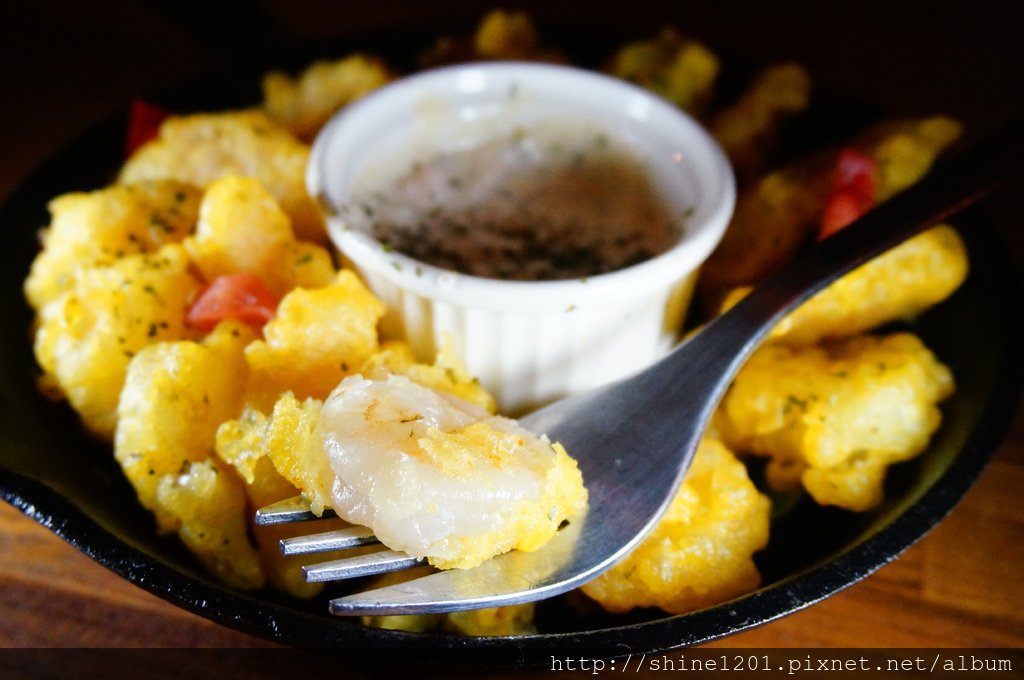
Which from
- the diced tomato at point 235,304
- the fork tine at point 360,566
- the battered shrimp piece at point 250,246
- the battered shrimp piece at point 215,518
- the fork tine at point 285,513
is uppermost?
the battered shrimp piece at point 250,246

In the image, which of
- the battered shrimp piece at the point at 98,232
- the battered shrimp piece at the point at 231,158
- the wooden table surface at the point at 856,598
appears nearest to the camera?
the wooden table surface at the point at 856,598

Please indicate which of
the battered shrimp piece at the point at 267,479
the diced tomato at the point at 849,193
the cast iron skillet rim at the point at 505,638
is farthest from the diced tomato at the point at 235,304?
the diced tomato at the point at 849,193

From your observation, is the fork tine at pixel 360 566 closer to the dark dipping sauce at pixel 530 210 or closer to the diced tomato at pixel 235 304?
the diced tomato at pixel 235 304

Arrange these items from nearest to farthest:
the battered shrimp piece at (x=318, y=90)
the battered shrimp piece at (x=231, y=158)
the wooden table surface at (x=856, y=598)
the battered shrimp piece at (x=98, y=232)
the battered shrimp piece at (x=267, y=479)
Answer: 1. the battered shrimp piece at (x=267, y=479)
2. the wooden table surface at (x=856, y=598)
3. the battered shrimp piece at (x=98, y=232)
4. the battered shrimp piece at (x=231, y=158)
5. the battered shrimp piece at (x=318, y=90)

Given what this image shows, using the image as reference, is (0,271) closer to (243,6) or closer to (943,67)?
(243,6)

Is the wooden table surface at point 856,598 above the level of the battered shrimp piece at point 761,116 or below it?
below

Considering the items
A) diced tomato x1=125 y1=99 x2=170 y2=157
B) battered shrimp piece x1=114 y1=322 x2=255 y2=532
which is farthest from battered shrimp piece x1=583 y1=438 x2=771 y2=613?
diced tomato x1=125 y1=99 x2=170 y2=157

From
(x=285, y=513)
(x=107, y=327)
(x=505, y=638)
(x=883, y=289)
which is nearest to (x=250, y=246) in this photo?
(x=107, y=327)

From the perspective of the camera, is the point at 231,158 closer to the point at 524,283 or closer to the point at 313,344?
the point at 313,344
